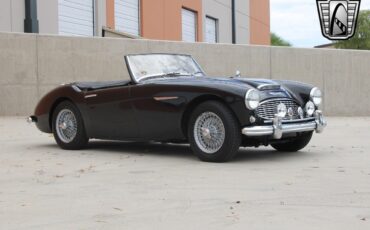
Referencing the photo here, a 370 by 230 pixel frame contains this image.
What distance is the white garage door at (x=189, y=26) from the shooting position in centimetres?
3014

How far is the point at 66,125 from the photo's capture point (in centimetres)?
892

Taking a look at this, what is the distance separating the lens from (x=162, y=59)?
340 inches

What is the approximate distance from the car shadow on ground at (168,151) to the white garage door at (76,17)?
36.6ft

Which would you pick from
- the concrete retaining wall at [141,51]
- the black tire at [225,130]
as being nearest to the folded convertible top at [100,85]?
the black tire at [225,130]

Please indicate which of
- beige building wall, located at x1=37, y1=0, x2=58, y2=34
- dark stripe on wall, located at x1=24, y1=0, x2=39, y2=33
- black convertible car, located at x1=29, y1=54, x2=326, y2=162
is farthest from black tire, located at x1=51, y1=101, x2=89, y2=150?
beige building wall, located at x1=37, y1=0, x2=58, y2=34

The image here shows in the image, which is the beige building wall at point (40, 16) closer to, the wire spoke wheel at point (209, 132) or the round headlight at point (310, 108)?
the wire spoke wheel at point (209, 132)

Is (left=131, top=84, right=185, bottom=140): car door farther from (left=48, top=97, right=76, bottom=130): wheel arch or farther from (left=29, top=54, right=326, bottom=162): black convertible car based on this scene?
(left=48, top=97, right=76, bottom=130): wheel arch

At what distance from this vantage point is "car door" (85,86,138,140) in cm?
809

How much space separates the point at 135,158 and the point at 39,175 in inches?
62.7

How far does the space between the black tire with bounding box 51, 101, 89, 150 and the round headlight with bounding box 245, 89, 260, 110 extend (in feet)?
9.06

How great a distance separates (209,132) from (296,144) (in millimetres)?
1646

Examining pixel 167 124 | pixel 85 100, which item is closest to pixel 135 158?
pixel 167 124

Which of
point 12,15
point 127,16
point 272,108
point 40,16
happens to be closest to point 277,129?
point 272,108

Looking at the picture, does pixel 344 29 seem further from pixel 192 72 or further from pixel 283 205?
pixel 283 205
